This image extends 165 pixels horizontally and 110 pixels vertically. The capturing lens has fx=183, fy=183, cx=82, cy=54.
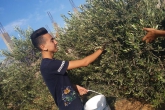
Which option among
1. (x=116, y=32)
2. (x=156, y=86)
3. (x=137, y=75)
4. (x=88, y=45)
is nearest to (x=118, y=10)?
(x=116, y=32)

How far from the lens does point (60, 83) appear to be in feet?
10.8

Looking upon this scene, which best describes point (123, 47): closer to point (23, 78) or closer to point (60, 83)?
point (60, 83)

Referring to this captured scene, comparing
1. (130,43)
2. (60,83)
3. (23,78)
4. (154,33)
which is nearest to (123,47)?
(130,43)

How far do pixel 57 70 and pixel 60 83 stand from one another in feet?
0.87

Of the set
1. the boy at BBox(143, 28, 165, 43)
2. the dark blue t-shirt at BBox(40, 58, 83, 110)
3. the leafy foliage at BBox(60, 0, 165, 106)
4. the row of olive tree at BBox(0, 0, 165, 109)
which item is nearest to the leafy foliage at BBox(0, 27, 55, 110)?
the row of olive tree at BBox(0, 0, 165, 109)

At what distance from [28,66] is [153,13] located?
7.67 m

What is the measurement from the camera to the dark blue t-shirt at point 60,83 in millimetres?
3178

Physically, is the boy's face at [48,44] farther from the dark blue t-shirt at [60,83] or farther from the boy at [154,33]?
the boy at [154,33]

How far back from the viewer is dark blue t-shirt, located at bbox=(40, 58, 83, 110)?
318 cm

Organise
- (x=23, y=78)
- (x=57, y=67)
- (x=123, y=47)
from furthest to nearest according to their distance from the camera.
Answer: (x=23, y=78) < (x=123, y=47) < (x=57, y=67)

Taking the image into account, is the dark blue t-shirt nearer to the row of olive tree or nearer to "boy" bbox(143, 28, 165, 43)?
"boy" bbox(143, 28, 165, 43)

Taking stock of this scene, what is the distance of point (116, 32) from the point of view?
486 cm

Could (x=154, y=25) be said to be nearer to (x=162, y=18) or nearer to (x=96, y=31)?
(x=162, y=18)

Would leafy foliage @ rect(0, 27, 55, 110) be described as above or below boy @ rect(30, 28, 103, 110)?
below
